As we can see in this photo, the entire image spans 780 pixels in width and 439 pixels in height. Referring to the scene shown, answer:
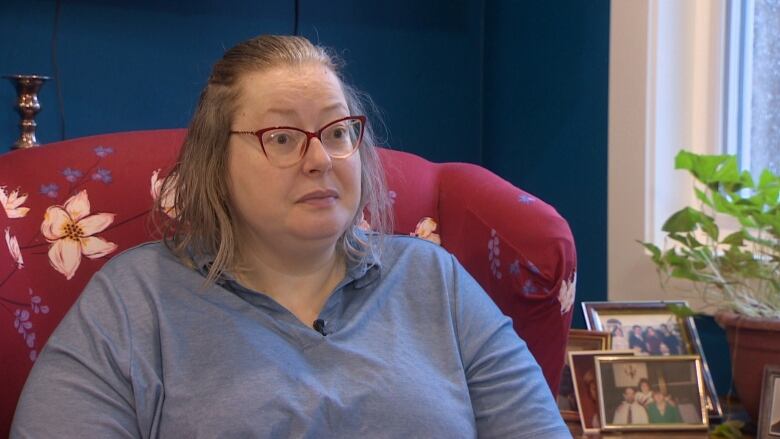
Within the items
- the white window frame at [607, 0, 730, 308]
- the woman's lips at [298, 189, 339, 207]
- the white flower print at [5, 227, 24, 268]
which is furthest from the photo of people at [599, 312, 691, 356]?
the white flower print at [5, 227, 24, 268]

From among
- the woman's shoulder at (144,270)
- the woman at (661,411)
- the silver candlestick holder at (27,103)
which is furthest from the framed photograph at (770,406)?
the silver candlestick holder at (27,103)

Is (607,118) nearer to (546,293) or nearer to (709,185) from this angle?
(709,185)

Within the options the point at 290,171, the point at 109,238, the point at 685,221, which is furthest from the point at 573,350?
the point at 109,238

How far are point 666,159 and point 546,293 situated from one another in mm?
765

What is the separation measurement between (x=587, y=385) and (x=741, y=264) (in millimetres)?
327

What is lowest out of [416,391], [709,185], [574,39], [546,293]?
[416,391]

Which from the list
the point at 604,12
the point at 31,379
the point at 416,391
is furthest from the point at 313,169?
the point at 604,12

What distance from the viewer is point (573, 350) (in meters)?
1.86

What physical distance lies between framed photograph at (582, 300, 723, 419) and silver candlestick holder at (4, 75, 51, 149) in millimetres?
1159

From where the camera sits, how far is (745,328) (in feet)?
5.61

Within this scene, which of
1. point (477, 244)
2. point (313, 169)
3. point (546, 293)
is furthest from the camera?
point (477, 244)

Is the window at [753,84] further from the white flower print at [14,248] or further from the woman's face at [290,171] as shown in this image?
the white flower print at [14,248]

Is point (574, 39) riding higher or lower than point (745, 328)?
higher

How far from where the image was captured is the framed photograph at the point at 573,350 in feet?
5.97
